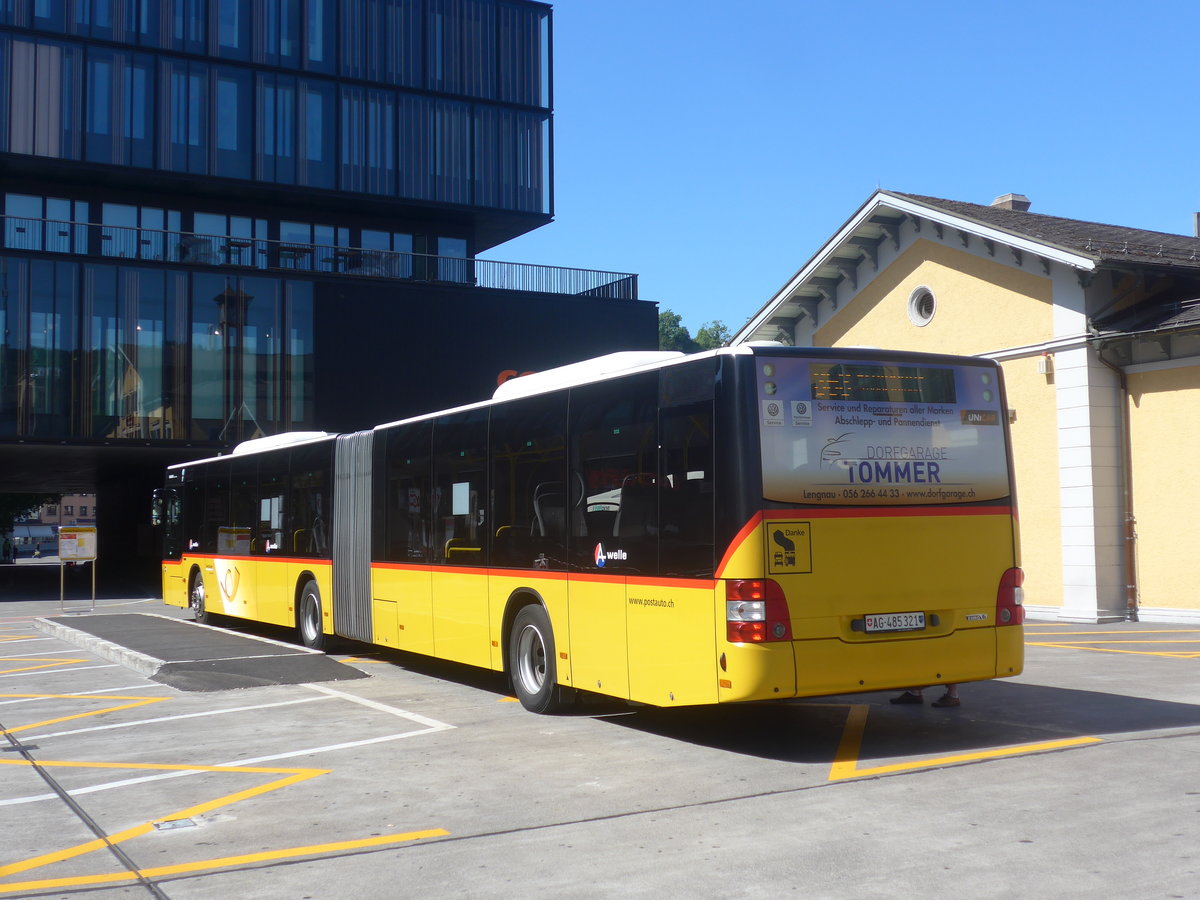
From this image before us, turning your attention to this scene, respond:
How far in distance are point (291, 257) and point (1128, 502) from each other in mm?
24711

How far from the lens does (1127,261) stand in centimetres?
1856

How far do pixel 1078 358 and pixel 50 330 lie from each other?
24059 mm

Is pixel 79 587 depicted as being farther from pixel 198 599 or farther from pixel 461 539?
pixel 461 539

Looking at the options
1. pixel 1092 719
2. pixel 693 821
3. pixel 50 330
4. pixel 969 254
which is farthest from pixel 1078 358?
pixel 50 330


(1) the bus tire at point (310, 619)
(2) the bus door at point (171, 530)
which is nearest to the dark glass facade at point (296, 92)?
(2) the bus door at point (171, 530)

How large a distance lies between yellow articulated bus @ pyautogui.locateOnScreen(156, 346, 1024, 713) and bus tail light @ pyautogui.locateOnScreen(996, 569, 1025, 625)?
20 millimetres

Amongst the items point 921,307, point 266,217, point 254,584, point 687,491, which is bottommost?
point 254,584

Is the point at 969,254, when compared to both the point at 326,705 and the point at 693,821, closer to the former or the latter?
the point at 326,705

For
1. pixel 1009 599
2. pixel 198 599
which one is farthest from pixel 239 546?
pixel 1009 599

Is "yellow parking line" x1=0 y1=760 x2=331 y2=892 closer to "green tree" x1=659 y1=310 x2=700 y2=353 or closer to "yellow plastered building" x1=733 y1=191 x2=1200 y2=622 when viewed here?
"yellow plastered building" x1=733 y1=191 x2=1200 y2=622

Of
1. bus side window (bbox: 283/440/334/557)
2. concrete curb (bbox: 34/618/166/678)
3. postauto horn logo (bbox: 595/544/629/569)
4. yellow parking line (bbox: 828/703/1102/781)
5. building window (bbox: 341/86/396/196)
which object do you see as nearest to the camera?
yellow parking line (bbox: 828/703/1102/781)

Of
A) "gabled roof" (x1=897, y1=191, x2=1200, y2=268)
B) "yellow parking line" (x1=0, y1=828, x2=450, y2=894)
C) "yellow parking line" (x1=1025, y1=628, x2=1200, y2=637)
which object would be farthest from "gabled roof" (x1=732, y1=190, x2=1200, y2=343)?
"yellow parking line" (x1=0, y1=828, x2=450, y2=894)

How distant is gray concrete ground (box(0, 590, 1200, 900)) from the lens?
557 cm

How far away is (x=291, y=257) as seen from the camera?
1416 inches
